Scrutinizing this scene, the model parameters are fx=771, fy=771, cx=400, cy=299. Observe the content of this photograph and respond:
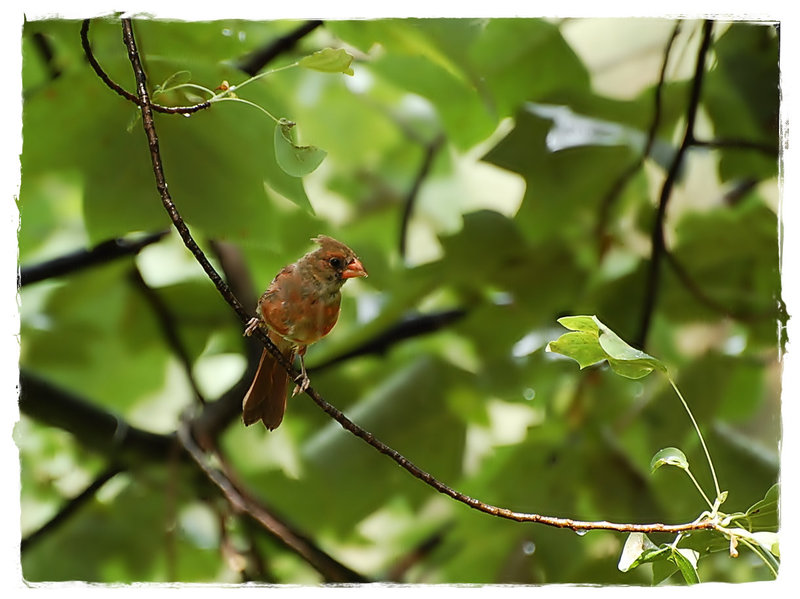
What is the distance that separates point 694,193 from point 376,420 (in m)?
0.41

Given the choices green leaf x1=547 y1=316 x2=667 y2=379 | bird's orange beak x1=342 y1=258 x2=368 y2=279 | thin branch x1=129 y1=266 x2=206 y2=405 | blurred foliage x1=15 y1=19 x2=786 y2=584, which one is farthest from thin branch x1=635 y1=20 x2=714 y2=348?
thin branch x1=129 y1=266 x2=206 y2=405

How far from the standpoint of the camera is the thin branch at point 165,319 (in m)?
0.78

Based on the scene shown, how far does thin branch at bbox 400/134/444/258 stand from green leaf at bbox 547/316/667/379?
0.21m

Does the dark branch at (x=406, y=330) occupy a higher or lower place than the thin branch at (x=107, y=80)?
lower

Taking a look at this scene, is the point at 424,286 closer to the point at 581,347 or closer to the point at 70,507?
the point at 581,347

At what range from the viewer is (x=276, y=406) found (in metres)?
0.77

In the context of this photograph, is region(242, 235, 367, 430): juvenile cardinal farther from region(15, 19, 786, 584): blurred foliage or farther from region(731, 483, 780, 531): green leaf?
Answer: region(731, 483, 780, 531): green leaf

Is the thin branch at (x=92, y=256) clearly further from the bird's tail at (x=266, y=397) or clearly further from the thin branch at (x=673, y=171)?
the thin branch at (x=673, y=171)

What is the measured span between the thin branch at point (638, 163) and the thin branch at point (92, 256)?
1.48 feet

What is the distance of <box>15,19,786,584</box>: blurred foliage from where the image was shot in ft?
2.48

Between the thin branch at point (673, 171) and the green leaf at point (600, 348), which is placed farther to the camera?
the thin branch at point (673, 171)

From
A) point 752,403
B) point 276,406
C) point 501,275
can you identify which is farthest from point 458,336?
point 752,403

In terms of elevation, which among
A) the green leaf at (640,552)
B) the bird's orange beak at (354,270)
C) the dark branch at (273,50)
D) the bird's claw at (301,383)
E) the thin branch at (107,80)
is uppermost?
the dark branch at (273,50)

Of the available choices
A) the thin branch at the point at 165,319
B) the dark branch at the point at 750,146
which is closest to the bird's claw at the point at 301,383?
the thin branch at the point at 165,319
